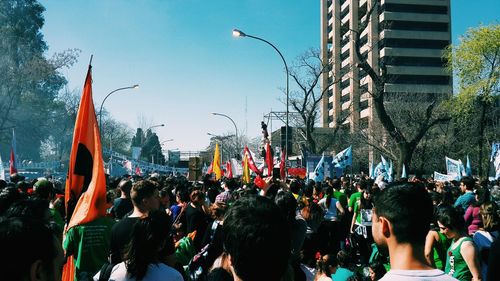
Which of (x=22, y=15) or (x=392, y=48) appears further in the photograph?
(x=392, y=48)

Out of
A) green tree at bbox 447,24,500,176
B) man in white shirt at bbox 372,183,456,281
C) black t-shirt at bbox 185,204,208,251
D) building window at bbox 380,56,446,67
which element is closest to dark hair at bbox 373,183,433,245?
man in white shirt at bbox 372,183,456,281

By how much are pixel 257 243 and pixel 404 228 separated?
3.08ft

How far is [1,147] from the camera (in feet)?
184

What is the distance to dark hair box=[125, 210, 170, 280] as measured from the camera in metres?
3.35

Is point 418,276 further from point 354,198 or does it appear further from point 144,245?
point 354,198

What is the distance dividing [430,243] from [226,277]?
3144 millimetres

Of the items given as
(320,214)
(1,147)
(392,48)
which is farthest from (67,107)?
(320,214)

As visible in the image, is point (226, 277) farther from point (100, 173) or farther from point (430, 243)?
point (430, 243)

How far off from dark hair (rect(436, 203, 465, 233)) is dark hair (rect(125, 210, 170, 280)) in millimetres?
2876

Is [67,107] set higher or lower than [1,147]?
higher

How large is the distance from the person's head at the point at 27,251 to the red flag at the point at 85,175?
2.39 m

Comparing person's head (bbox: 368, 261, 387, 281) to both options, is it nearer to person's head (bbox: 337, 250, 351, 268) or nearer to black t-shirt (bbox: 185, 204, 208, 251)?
person's head (bbox: 337, 250, 351, 268)

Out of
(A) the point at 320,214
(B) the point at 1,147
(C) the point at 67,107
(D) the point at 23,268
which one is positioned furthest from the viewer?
(C) the point at 67,107

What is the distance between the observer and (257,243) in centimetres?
203
